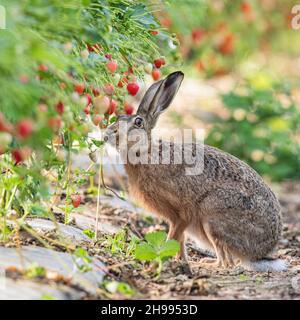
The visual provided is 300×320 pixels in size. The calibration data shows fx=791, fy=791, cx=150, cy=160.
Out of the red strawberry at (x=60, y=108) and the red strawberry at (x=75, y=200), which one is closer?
the red strawberry at (x=60, y=108)

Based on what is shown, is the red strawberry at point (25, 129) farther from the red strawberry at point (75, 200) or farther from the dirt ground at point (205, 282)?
the red strawberry at point (75, 200)

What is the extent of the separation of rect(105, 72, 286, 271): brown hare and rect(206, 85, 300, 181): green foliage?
14.1 feet

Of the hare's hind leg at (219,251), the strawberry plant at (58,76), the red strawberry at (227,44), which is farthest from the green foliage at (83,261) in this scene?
the red strawberry at (227,44)

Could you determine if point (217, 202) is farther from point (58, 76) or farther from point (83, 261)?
point (58, 76)

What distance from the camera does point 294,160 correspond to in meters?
11.4

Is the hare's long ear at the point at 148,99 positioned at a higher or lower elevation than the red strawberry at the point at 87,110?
higher

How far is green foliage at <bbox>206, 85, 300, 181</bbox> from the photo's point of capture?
1111cm

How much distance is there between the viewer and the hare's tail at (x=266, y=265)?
6539 millimetres

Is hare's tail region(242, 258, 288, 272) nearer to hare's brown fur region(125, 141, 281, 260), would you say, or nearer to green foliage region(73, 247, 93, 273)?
hare's brown fur region(125, 141, 281, 260)

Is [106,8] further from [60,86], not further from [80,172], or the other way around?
[80,172]

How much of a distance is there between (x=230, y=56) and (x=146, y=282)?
12013mm

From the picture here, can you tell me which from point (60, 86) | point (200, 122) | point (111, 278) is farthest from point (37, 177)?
point (200, 122)

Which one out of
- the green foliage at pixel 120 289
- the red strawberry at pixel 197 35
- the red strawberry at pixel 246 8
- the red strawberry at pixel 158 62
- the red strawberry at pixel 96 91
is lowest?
the green foliage at pixel 120 289

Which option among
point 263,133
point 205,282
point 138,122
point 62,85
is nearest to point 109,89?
point 62,85
